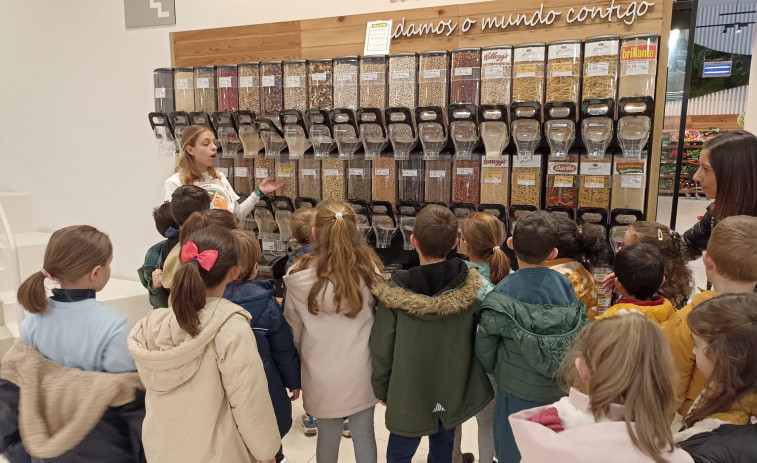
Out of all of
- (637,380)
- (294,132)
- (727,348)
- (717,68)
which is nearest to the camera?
(637,380)

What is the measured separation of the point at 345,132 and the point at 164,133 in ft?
3.64

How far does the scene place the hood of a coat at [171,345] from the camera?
4.39 feet

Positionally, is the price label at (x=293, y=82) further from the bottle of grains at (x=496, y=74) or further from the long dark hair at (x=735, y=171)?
the long dark hair at (x=735, y=171)

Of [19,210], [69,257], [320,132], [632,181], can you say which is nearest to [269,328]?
[69,257]

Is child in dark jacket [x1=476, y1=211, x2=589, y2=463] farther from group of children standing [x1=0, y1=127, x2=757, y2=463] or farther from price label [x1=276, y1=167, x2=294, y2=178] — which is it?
price label [x1=276, y1=167, x2=294, y2=178]

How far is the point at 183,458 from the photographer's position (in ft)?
4.67

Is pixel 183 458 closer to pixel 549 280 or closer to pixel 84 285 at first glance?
pixel 84 285

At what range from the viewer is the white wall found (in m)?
3.58

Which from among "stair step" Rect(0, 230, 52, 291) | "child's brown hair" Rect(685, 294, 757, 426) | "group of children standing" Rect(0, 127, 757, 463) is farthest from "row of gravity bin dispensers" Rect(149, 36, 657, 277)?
"stair step" Rect(0, 230, 52, 291)

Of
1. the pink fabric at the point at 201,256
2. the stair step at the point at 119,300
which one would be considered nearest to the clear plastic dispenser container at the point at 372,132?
the pink fabric at the point at 201,256

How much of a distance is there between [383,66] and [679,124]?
4.38 feet

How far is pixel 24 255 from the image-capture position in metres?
3.81

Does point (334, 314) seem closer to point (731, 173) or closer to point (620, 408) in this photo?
point (620, 408)

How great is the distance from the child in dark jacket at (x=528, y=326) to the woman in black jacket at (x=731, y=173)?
622 mm
